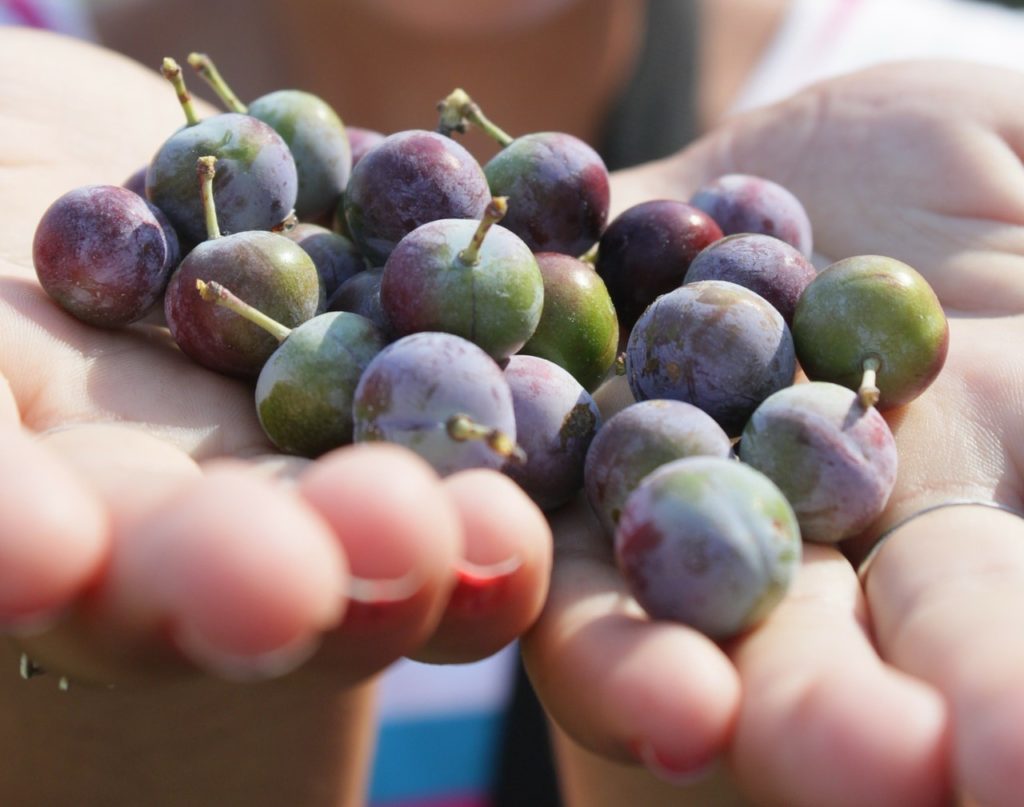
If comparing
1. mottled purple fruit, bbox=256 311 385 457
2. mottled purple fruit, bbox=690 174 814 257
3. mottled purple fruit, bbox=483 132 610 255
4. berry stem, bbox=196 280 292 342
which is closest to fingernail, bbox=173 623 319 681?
mottled purple fruit, bbox=256 311 385 457

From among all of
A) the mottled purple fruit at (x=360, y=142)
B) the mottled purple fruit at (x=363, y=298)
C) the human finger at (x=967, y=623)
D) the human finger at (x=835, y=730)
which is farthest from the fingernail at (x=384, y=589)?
the mottled purple fruit at (x=360, y=142)

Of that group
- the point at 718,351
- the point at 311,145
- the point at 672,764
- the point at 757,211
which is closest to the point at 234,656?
the point at 672,764

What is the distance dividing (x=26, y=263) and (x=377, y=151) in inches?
21.6

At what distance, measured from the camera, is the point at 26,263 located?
1.50 m

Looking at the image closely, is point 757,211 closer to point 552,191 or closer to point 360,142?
point 552,191

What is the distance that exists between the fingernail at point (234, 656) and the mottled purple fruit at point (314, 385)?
0.41m

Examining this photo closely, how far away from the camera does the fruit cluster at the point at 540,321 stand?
1.04 metres

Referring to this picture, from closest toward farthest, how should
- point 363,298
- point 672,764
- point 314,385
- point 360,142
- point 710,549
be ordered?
point 672,764 < point 710,549 < point 314,385 < point 363,298 < point 360,142

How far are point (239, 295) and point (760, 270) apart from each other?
69cm

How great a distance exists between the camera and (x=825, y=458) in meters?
1.10

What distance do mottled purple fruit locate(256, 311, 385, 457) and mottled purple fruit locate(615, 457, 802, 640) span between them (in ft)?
1.25

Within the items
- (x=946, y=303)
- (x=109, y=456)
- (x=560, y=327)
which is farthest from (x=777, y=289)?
(x=109, y=456)

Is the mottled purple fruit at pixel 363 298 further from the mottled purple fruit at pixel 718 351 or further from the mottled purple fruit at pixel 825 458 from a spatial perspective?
the mottled purple fruit at pixel 825 458

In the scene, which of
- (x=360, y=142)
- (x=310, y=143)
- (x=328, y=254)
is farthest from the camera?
(x=360, y=142)
